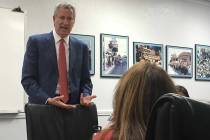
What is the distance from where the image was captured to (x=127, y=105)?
3.50 ft

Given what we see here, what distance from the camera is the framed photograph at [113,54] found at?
195 inches

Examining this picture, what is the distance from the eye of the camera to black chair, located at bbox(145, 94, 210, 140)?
0.62 m

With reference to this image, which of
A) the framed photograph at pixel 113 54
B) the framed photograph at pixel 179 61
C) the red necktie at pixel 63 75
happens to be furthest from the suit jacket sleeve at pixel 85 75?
the framed photograph at pixel 179 61

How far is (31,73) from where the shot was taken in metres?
2.30

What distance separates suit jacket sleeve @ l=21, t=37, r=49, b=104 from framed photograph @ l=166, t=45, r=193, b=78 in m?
3.55

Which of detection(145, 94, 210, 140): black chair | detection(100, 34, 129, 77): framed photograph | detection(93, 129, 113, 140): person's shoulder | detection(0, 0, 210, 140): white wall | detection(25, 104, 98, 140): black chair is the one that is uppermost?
detection(0, 0, 210, 140): white wall

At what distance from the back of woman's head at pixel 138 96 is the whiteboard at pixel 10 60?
3.24 metres

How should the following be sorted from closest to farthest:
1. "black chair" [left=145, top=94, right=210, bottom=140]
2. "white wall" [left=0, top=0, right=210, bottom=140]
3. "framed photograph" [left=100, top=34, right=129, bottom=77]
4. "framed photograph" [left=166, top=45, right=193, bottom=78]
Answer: "black chair" [left=145, top=94, right=210, bottom=140] < "white wall" [left=0, top=0, right=210, bottom=140] < "framed photograph" [left=100, top=34, right=129, bottom=77] < "framed photograph" [left=166, top=45, right=193, bottom=78]

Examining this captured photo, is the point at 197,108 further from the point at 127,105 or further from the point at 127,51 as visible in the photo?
the point at 127,51

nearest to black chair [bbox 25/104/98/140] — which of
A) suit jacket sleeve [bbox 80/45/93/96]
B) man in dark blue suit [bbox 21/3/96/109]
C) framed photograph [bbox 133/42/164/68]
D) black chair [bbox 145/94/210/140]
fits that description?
man in dark blue suit [bbox 21/3/96/109]

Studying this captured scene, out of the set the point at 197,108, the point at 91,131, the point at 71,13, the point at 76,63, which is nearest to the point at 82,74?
the point at 76,63

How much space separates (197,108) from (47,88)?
174 cm

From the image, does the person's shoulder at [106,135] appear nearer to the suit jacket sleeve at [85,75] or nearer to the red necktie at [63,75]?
the red necktie at [63,75]

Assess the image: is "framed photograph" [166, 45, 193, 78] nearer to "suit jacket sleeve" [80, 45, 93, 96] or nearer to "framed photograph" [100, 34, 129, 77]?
"framed photograph" [100, 34, 129, 77]
